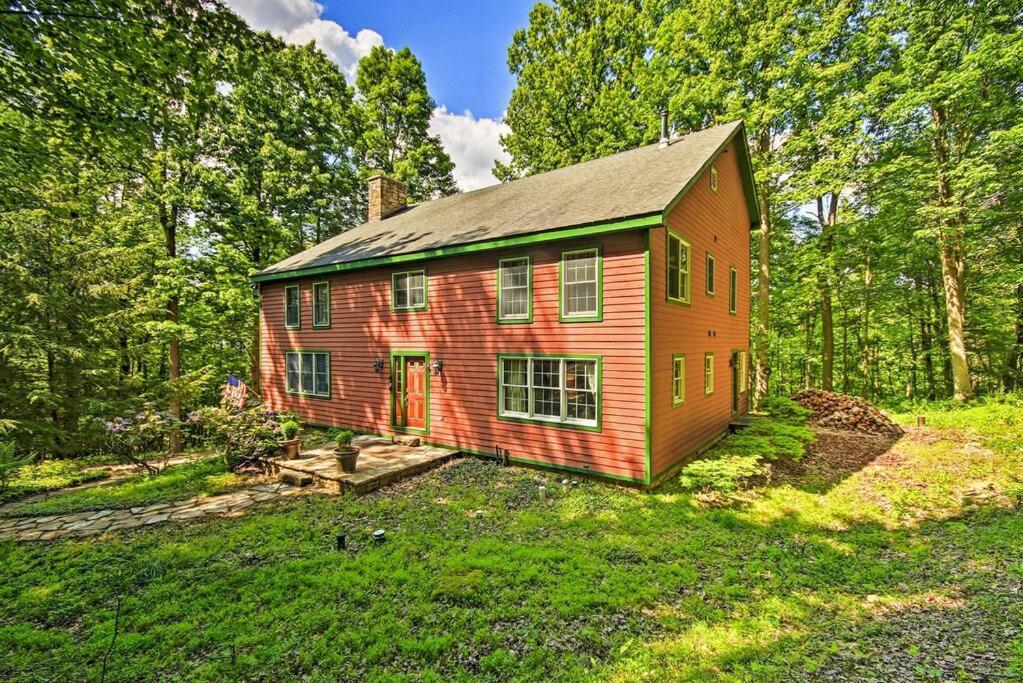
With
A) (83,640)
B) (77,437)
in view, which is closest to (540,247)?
(83,640)

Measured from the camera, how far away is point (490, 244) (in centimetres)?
934

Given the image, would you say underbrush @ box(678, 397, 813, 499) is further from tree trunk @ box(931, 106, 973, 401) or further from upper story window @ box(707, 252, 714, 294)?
tree trunk @ box(931, 106, 973, 401)

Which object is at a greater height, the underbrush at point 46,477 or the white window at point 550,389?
the white window at point 550,389

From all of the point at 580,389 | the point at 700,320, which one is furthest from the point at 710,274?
the point at 580,389

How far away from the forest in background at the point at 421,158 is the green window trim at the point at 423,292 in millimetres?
5188

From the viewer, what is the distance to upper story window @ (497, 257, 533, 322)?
30.2ft

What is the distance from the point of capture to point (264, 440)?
947 centimetres

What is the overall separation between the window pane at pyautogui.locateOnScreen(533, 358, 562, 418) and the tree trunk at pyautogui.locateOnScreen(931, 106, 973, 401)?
14.1 meters

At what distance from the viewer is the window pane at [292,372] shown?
14047 mm

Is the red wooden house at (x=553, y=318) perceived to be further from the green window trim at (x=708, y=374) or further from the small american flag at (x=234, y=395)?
the small american flag at (x=234, y=395)

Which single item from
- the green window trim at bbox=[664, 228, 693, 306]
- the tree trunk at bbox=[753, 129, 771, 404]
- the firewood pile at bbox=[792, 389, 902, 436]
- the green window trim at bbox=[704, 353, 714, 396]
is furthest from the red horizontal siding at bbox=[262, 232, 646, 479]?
the tree trunk at bbox=[753, 129, 771, 404]

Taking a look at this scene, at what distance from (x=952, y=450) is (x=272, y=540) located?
14562 millimetres

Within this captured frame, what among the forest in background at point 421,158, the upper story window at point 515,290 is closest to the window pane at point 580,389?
the upper story window at point 515,290

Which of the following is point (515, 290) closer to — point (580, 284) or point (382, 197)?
point (580, 284)
